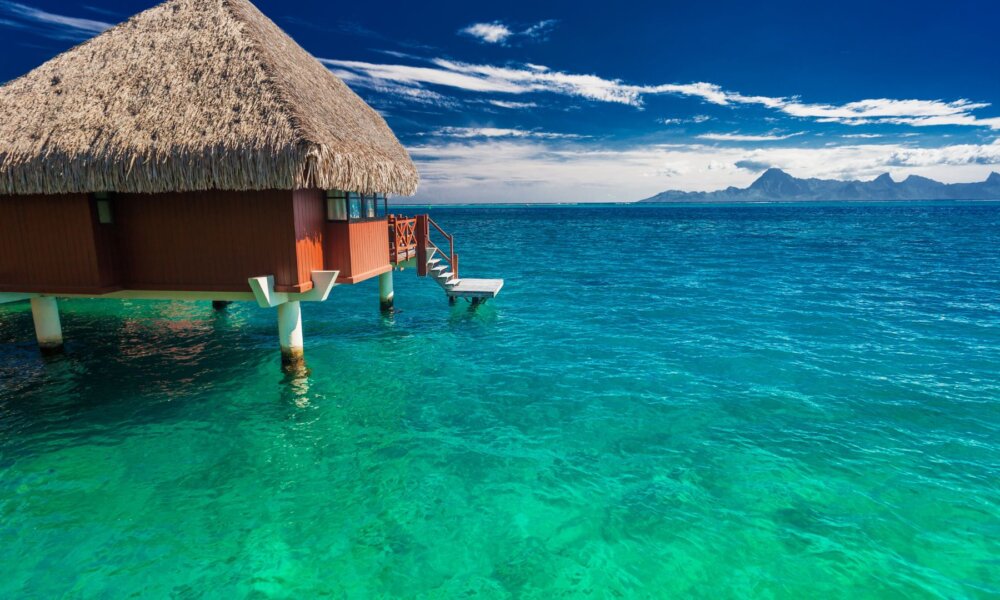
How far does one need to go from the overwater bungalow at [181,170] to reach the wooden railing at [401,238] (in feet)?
12.7

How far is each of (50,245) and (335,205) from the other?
19.1 ft

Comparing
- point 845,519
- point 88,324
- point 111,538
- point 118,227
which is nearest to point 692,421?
point 845,519

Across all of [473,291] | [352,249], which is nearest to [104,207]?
[352,249]

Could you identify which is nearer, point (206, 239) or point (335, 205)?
point (206, 239)

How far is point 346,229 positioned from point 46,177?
564 centimetres

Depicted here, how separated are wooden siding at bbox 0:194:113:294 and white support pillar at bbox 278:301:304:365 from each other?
3469 mm

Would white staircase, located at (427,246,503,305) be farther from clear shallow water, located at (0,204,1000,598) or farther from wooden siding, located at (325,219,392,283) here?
wooden siding, located at (325,219,392,283)

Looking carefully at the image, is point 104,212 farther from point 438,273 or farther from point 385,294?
point 438,273

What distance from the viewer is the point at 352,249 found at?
39.8ft

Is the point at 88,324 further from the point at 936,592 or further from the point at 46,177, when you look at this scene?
the point at 936,592

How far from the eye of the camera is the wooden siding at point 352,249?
11.9 m

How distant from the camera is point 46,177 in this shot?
10.1 meters

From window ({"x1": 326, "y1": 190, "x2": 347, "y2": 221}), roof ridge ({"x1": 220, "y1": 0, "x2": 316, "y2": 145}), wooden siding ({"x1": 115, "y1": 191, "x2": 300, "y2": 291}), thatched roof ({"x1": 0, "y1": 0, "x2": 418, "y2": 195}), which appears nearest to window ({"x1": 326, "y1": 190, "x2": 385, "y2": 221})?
window ({"x1": 326, "y1": 190, "x2": 347, "y2": 221})


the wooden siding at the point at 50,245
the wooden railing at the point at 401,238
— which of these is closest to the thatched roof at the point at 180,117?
the wooden siding at the point at 50,245
